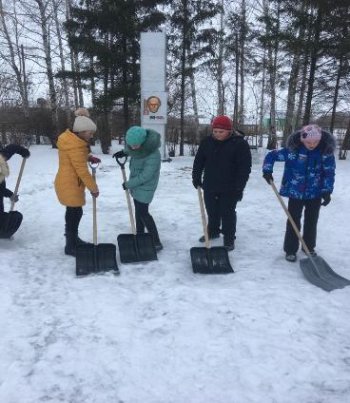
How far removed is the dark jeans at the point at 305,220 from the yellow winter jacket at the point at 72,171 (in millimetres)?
2363

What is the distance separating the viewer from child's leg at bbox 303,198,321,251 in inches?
169

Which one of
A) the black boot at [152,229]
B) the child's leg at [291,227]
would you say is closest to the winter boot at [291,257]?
the child's leg at [291,227]

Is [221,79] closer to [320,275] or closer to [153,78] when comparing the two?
[153,78]

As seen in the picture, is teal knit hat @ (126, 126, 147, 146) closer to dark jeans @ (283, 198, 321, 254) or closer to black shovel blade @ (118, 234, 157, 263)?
black shovel blade @ (118, 234, 157, 263)

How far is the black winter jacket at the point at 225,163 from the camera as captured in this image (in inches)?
176

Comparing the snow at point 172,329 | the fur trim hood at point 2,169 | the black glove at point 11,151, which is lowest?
the snow at point 172,329

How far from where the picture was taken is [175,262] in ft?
14.5

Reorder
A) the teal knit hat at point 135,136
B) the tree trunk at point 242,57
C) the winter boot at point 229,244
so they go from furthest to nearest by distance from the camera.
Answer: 1. the tree trunk at point 242,57
2. the winter boot at point 229,244
3. the teal knit hat at point 135,136

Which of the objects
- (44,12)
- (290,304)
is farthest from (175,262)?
(44,12)

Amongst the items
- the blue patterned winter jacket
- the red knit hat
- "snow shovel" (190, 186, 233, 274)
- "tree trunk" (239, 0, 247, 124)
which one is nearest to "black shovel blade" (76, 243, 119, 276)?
"snow shovel" (190, 186, 233, 274)

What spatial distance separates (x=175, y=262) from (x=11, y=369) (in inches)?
88.6

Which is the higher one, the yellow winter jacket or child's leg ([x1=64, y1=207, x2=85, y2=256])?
the yellow winter jacket

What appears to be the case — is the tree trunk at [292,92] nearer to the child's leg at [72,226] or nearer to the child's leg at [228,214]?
the child's leg at [228,214]

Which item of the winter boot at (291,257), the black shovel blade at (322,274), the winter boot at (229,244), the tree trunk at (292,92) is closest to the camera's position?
the black shovel blade at (322,274)
